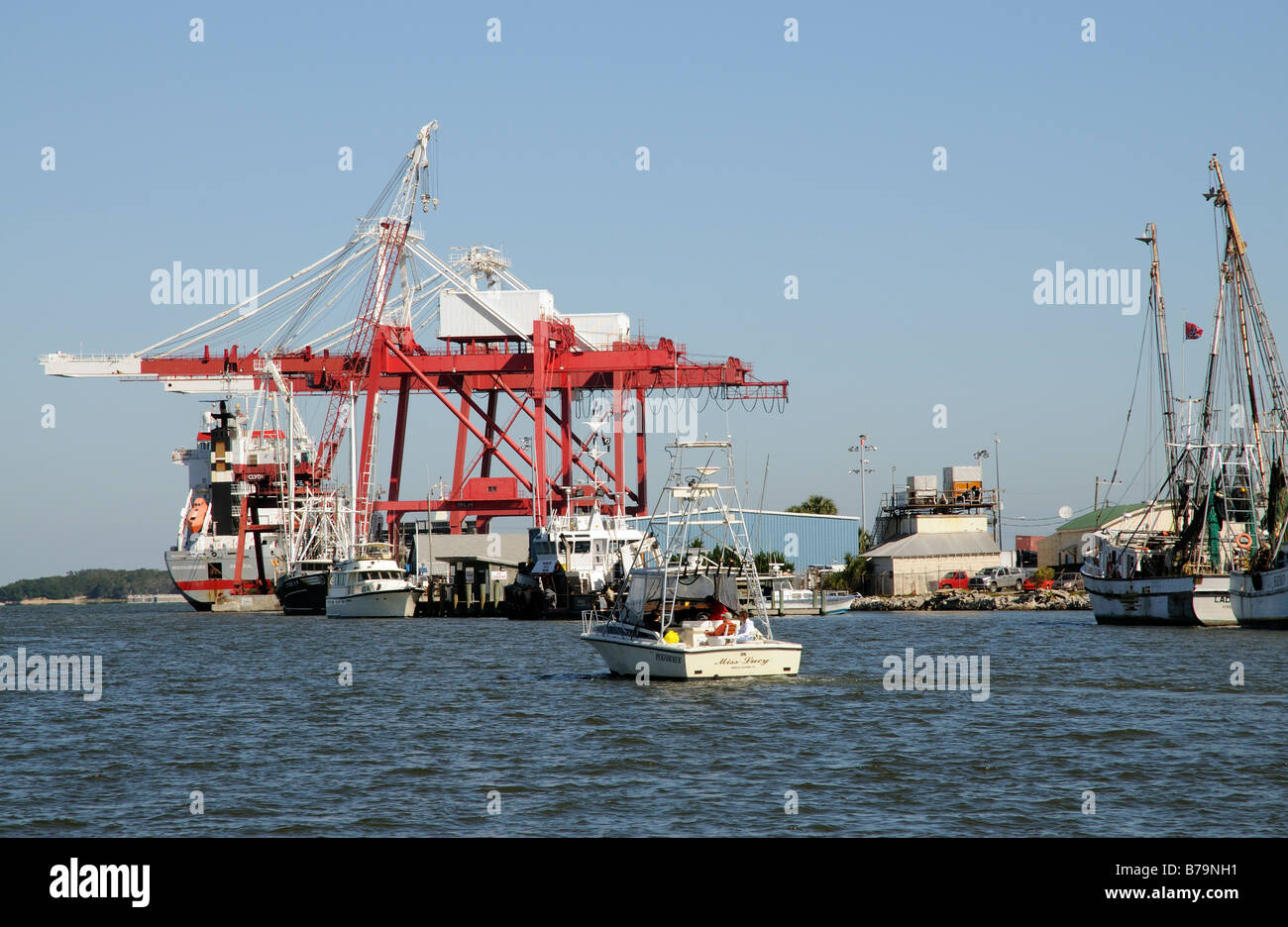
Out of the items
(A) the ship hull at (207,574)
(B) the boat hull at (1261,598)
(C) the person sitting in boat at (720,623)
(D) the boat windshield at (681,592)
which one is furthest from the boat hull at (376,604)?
(C) the person sitting in boat at (720,623)

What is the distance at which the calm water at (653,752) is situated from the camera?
1609 centimetres

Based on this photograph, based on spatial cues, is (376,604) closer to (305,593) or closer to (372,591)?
(372,591)

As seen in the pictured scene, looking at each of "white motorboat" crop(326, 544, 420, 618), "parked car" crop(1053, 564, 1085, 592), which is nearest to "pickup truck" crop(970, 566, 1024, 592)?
"parked car" crop(1053, 564, 1085, 592)

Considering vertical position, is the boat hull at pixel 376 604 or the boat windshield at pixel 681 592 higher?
the boat windshield at pixel 681 592

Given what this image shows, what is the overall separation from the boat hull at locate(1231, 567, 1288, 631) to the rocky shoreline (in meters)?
26.0

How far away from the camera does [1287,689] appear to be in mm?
28000

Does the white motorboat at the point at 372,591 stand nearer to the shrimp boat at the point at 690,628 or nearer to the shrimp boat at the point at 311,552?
the shrimp boat at the point at 311,552

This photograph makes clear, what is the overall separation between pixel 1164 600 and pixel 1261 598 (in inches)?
255

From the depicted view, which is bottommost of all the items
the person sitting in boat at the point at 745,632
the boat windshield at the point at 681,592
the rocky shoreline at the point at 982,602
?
the rocky shoreline at the point at 982,602

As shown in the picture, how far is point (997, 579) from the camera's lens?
3435 inches

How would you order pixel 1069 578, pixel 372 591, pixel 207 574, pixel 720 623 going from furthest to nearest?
pixel 207 574 < pixel 1069 578 < pixel 372 591 < pixel 720 623

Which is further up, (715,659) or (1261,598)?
(1261,598)

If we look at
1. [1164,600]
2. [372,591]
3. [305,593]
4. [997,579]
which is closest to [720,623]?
[1164,600]

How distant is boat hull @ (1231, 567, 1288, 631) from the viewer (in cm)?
4688
